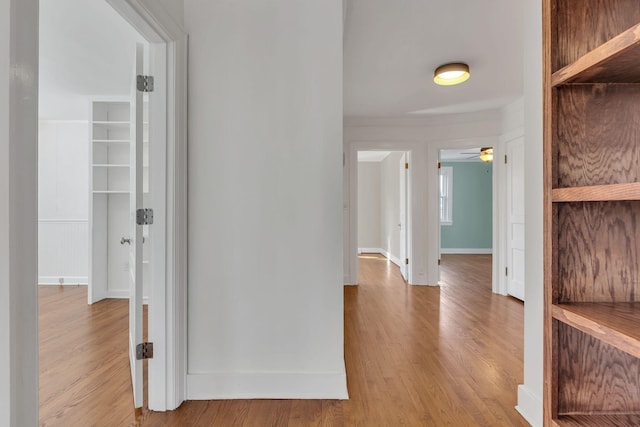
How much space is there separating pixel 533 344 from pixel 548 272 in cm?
123

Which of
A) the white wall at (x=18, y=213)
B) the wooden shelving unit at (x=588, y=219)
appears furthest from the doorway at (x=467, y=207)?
the white wall at (x=18, y=213)

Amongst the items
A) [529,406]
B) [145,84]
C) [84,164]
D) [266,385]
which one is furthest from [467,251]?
[145,84]

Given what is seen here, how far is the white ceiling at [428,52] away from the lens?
231 cm

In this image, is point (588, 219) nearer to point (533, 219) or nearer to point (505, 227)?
point (533, 219)

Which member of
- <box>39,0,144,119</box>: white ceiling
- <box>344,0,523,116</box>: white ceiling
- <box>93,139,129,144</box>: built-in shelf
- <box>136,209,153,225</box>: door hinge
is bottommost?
<box>136,209,153,225</box>: door hinge

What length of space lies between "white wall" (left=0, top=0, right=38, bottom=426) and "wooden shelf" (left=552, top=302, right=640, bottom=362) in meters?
→ 1.29

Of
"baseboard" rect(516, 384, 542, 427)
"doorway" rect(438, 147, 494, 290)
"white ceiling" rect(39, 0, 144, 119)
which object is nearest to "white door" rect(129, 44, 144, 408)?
"white ceiling" rect(39, 0, 144, 119)

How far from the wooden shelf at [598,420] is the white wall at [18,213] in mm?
1283

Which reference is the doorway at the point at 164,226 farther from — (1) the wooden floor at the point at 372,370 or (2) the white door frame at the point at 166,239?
(1) the wooden floor at the point at 372,370

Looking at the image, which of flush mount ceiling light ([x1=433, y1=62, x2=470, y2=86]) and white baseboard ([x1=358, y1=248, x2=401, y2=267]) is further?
white baseboard ([x1=358, y1=248, x2=401, y2=267])

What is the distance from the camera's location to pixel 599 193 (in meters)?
0.65

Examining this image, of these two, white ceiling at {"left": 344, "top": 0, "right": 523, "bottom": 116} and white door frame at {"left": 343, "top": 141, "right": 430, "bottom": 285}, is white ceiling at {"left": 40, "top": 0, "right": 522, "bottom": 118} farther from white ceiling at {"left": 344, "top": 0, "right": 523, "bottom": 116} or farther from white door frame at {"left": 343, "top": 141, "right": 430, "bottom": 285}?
white door frame at {"left": 343, "top": 141, "right": 430, "bottom": 285}

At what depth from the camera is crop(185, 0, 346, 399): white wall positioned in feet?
6.35

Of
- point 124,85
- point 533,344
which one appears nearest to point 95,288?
point 124,85
